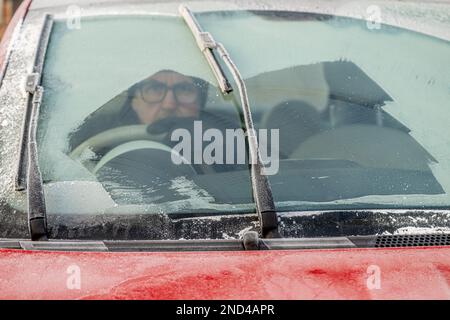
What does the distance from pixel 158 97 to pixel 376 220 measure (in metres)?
0.81

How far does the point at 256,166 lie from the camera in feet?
6.79

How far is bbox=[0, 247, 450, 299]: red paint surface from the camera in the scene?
1567mm

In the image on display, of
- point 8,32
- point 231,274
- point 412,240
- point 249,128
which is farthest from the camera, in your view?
point 8,32

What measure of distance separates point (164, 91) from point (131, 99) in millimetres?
111

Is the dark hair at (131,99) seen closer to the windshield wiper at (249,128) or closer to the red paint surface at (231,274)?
the windshield wiper at (249,128)

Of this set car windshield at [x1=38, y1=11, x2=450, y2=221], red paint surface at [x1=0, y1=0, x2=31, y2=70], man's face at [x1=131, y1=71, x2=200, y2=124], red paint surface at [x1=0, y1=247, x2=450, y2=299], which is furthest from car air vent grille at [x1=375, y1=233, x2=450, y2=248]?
red paint surface at [x1=0, y1=0, x2=31, y2=70]

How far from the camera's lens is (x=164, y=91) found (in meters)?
A: 2.42

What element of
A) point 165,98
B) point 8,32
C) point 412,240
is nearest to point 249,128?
point 165,98

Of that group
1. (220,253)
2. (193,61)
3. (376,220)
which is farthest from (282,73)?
(220,253)

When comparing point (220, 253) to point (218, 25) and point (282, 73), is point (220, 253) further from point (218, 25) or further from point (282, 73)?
point (218, 25)

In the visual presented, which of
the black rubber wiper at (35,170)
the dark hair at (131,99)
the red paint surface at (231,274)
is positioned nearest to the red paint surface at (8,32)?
the black rubber wiper at (35,170)

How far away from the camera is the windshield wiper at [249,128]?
1.96 m

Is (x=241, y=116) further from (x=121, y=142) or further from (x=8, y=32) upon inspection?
(x=8, y=32)

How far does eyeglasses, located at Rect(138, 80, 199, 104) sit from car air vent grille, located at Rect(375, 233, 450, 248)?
80 centimetres
